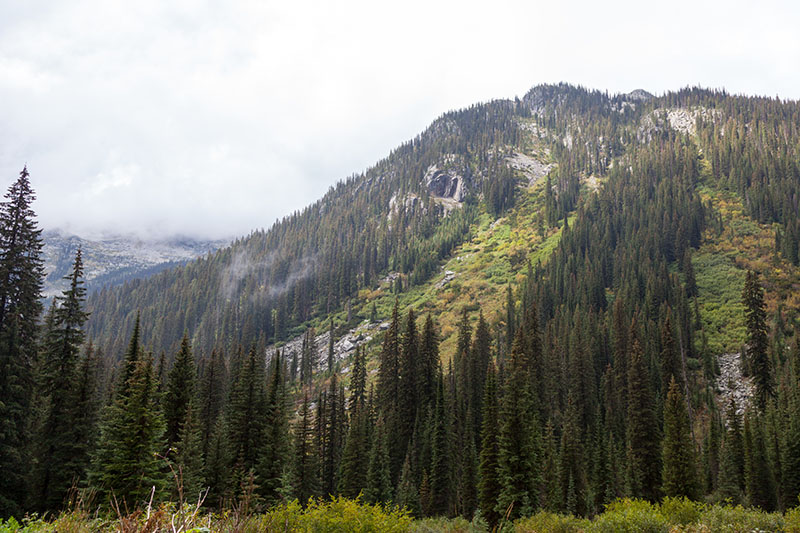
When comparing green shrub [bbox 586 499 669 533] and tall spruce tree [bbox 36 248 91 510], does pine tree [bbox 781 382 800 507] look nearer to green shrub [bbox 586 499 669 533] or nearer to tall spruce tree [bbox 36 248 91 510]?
green shrub [bbox 586 499 669 533]

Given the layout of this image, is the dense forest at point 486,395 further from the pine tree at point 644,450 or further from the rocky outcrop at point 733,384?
the rocky outcrop at point 733,384

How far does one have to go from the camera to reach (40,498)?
27.0 m

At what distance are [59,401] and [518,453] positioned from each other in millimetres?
33751

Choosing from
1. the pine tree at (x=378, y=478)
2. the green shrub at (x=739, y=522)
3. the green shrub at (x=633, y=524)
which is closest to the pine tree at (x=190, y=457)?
the pine tree at (x=378, y=478)

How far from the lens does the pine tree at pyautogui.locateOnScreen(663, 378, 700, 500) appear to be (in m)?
35.5

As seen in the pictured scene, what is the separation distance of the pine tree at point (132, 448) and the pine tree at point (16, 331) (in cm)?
435

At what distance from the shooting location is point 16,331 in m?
26.3

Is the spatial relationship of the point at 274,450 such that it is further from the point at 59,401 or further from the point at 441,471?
the point at 441,471

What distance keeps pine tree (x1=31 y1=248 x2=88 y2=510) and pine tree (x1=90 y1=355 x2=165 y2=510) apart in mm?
4097

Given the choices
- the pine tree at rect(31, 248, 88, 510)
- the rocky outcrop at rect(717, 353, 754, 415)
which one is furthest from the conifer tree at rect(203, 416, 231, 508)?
the rocky outcrop at rect(717, 353, 754, 415)

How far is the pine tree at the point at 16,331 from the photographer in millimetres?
24500

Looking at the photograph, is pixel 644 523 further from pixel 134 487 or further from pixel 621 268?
pixel 621 268

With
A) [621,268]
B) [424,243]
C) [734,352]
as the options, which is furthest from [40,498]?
[424,243]

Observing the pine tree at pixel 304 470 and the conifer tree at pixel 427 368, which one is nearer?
the pine tree at pixel 304 470
